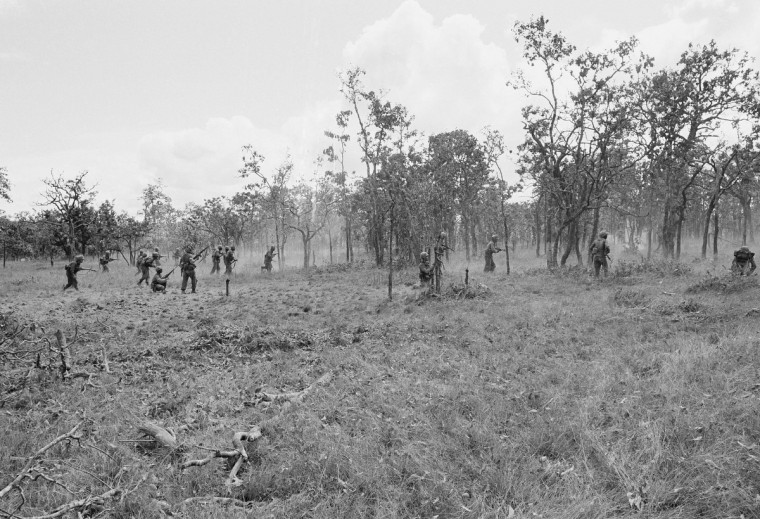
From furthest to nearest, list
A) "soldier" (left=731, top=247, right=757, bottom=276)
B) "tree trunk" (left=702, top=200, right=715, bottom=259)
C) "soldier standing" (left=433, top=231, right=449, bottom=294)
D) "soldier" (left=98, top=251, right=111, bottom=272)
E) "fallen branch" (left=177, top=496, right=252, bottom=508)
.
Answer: "soldier" (left=98, top=251, right=111, bottom=272) < "tree trunk" (left=702, top=200, right=715, bottom=259) < "soldier" (left=731, top=247, right=757, bottom=276) < "soldier standing" (left=433, top=231, right=449, bottom=294) < "fallen branch" (left=177, top=496, right=252, bottom=508)

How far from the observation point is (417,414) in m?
5.45

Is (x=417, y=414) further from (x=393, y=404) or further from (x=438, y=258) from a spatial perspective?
(x=438, y=258)

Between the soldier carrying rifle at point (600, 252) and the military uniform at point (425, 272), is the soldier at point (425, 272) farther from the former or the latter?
the soldier carrying rifle at point (600, 252)

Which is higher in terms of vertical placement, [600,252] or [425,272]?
[600,252]

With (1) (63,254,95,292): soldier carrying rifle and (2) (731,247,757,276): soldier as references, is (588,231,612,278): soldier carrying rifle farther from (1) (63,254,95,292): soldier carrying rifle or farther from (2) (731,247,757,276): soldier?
(1) (63,254,95,292): soldier carrying rifle

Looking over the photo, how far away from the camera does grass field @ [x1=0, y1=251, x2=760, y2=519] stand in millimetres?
3854

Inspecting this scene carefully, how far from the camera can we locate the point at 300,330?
1044cm

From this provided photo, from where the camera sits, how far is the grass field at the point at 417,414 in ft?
12.6

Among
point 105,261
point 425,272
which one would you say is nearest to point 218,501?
point 425,272

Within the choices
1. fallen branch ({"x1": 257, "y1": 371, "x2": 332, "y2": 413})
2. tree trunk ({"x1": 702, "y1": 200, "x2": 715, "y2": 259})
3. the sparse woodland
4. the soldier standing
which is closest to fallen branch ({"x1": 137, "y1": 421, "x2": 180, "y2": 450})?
the sparse woodland

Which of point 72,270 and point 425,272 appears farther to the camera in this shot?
point 72,270

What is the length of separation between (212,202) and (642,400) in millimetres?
40559

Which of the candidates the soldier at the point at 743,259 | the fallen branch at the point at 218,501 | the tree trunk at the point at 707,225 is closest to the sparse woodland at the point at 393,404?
the fallen branch at the point at 218,501

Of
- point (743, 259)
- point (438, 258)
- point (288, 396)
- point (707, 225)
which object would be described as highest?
point (707, 225)
